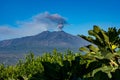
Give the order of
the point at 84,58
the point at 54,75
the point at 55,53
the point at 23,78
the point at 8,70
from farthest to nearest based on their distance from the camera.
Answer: the point at 8,70
the point at 55,53
the point at 84,58
the point at 23,78
the point at 54,75

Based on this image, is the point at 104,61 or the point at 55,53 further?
the point at 55,53

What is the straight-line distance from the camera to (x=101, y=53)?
6.33m

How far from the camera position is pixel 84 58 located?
7.24m

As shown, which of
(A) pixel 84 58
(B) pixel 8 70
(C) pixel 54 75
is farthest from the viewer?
(B) pixel 8 70

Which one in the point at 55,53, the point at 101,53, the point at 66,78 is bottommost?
the point at 66,78

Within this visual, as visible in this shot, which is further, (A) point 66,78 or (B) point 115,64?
(B) point 115,64

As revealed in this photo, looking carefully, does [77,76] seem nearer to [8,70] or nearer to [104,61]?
[104,61]

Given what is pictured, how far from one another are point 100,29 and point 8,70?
5534 cm

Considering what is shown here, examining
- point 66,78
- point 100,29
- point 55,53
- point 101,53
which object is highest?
point 55,53

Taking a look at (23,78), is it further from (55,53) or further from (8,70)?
(8,70)

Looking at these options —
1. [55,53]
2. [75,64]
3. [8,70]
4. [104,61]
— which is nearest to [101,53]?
[104,61]

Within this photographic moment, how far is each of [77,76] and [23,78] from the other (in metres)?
1.65

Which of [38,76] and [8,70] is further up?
[8,70]

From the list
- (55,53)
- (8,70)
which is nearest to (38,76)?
(55,53)
